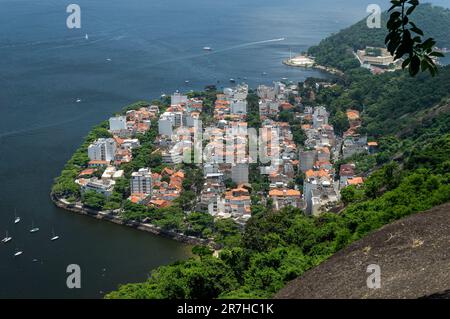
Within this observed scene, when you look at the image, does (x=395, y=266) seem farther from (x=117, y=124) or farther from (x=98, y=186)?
(x=117, y=124)

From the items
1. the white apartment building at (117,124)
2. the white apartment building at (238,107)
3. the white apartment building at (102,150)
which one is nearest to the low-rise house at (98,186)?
the white apartment building at (102,150)

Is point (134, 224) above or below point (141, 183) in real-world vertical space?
below

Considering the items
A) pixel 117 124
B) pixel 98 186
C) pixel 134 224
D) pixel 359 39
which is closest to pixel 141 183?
pixel 98 186

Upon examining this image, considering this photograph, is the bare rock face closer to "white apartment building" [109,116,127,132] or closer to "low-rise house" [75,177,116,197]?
"low-rise house" [75,177,116,197]

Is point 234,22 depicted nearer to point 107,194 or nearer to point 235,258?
point 107,194

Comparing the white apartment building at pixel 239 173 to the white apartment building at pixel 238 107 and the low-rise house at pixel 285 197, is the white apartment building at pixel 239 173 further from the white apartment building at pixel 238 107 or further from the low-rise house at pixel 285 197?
the white apartment building at pixel 238 107
